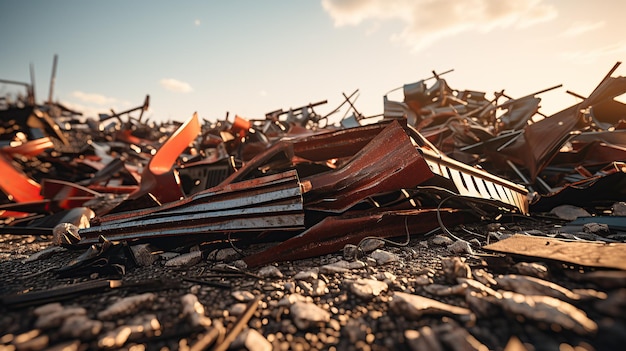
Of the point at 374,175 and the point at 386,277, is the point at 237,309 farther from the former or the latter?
the point at 374,175

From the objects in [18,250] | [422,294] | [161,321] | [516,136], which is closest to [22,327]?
[161,321]

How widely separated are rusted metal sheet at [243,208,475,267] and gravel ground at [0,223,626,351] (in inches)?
6.3

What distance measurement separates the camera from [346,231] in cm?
168

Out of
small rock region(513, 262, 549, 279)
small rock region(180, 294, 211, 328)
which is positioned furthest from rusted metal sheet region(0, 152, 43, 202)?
small rock region(513, 262, 549, 279)

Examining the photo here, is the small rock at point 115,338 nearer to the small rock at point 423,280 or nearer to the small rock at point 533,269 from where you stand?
the small rock at point 423,280

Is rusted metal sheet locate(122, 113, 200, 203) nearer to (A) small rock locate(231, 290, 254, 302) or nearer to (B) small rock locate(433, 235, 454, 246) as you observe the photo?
(A) small rock locate(231, 290, 254, 302)

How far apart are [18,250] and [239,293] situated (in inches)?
87.5

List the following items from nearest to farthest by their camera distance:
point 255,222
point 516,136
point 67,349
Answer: point 67,349 → point 255,222 → point 516,136

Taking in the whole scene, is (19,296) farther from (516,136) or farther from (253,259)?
(516,136)

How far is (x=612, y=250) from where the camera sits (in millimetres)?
1148

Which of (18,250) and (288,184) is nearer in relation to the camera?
(288,184)

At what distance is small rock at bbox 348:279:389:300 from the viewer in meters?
1.04

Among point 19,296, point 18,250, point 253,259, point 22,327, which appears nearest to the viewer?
point 22,327

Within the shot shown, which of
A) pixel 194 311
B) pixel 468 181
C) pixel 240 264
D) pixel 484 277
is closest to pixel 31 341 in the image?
pixel 194 311
